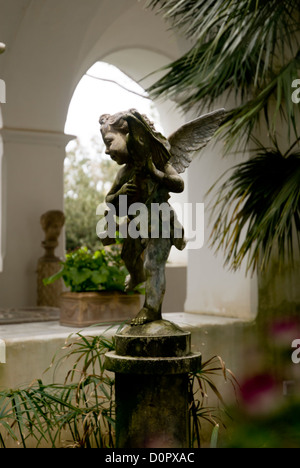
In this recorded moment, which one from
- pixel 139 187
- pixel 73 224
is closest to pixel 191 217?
pixel 139 187

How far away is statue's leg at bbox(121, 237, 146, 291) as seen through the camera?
10.1 ft

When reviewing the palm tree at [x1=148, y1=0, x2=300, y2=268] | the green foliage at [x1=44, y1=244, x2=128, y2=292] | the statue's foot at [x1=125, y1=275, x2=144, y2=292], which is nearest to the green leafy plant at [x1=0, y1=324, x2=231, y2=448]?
the statue's foot at [x1=125, y1=275, x2=144, y2=292]

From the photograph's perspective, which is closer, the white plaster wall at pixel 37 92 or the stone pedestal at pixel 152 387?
the stone pedestal at pixel 152 387

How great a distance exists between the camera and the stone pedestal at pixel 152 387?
2809mm

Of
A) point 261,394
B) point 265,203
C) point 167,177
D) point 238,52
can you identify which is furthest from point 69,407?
point 238,52

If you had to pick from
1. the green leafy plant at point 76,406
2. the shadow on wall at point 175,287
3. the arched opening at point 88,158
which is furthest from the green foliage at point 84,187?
the green leafy plant at point 76,406

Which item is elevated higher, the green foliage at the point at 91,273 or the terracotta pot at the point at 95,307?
the green foliage at the point at 91,273

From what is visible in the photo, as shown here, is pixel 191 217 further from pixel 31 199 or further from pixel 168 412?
pixel 168 412

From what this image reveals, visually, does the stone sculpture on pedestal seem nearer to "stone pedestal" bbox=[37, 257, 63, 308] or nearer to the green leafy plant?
"stone pedestal" bbox=[37, 257, 63, 308]

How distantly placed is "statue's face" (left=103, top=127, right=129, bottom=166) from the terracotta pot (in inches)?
84.5

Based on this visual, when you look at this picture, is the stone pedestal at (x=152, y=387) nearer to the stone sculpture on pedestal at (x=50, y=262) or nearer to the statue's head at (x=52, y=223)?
the stone sculpture on pedestal at (x=50, y=262)

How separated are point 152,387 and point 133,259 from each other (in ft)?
1.92

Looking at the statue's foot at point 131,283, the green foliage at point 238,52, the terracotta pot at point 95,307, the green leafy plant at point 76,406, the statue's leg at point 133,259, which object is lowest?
the green leafy plant at point 76,406

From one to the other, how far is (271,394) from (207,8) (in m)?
2.79
